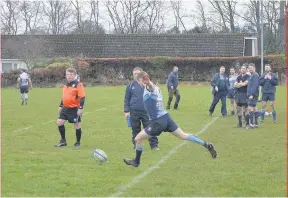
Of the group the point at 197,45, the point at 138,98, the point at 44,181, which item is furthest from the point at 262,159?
the point at 197,45

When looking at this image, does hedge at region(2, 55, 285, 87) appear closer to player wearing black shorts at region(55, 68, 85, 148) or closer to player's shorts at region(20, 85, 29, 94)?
player's shorts at region(20, 85, 29, 94)

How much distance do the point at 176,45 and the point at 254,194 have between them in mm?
60645

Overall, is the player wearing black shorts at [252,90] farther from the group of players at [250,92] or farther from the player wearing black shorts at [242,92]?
the player wearing black shorts at [242,92]

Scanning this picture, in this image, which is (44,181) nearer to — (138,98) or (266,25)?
(138,98)

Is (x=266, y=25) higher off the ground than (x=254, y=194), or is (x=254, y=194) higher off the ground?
(x=266, y=25)

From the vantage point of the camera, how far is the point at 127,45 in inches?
2724

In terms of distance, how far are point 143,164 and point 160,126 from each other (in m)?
1.05

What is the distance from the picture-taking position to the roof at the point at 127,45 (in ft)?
222

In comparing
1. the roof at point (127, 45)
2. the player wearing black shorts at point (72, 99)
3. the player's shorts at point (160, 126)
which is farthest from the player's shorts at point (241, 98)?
the roof at point (127, 45)

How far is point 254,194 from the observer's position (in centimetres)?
884

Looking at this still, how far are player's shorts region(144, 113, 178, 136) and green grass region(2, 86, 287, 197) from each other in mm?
684

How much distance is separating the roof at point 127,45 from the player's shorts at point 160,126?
56.3m

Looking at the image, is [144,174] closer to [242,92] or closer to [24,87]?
[242,92]

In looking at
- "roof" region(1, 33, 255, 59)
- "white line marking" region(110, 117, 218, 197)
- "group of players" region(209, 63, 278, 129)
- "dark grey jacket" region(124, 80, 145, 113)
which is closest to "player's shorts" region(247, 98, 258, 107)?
"group of players" region(209, 63, 278, 129)
